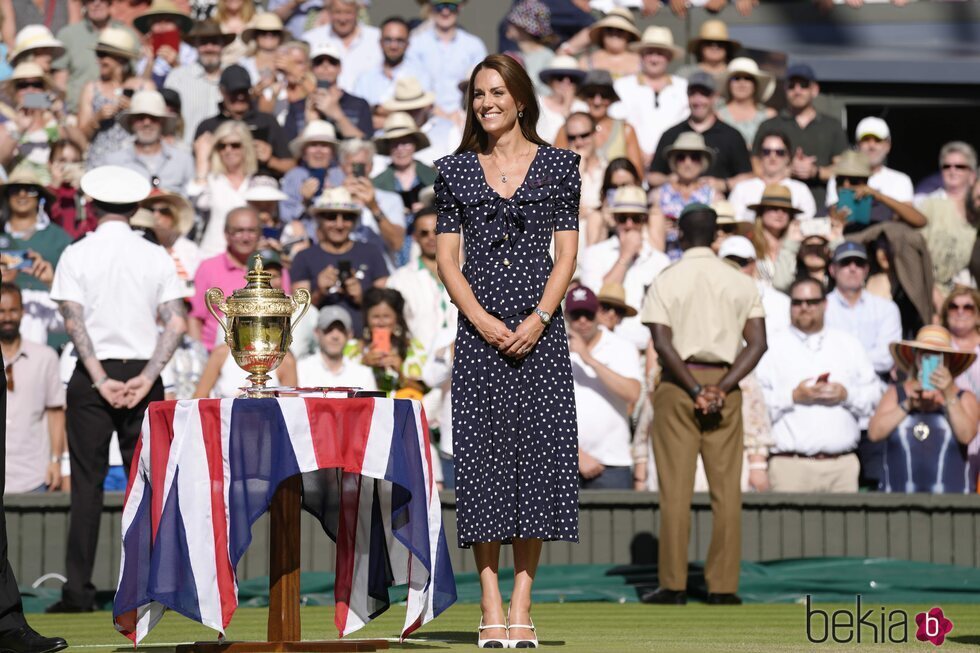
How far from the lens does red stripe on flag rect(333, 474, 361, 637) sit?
7.62 meters

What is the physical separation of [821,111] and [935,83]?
1474mm

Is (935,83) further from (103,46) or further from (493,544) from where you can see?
(493,544)

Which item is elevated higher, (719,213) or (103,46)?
(103,46)

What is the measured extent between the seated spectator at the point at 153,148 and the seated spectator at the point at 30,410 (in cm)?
318

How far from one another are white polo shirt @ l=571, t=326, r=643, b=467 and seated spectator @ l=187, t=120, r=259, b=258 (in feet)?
12.1

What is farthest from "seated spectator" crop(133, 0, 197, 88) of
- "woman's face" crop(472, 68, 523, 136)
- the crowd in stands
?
"woman's face" crop(472, 68, 523, 136)

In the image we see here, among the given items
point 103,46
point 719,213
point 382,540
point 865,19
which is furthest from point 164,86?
point 382,540

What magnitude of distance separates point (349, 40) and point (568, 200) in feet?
36.4

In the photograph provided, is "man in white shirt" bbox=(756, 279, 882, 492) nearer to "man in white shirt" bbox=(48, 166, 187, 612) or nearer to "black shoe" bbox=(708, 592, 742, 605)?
"black shoe" bbox=(708, 592, 742, 605)

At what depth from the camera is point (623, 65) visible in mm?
17703

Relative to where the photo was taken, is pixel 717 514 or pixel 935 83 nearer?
pixel 717 514

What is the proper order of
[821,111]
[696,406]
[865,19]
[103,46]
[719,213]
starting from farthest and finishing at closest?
1. [865,19]
2. [821,111]
3. [103,46]
4. [719,213]
5. [696,406]

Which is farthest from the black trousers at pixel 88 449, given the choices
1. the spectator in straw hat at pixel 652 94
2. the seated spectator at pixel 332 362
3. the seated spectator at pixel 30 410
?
the spectator in straw hat at pixel 652 94

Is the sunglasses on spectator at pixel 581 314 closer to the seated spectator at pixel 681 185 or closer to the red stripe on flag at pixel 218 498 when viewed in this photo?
the seated spectator at pixel 681 185
